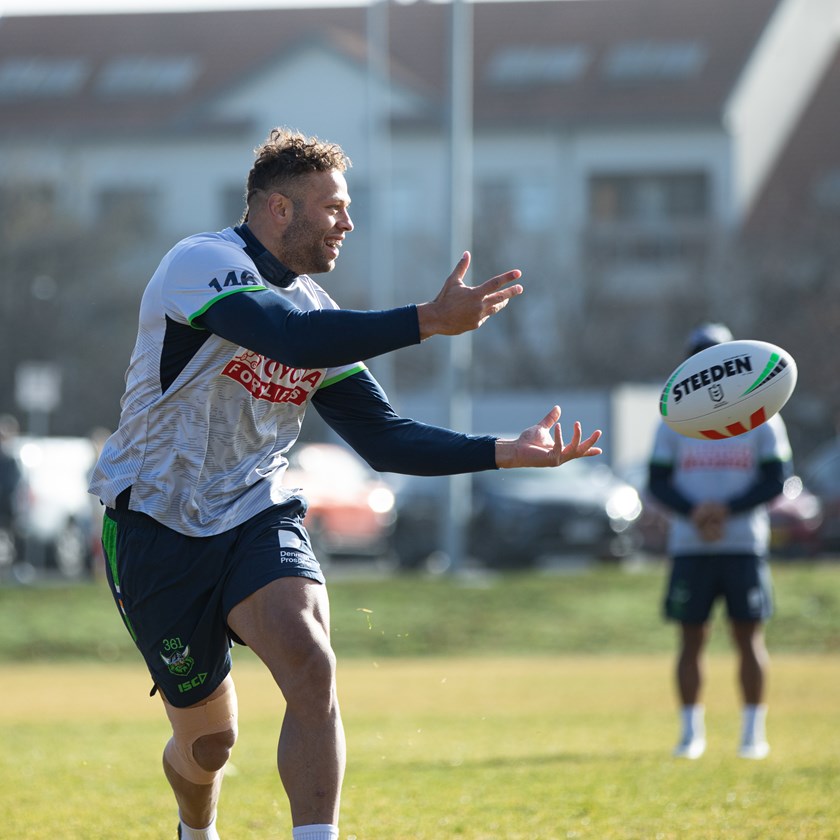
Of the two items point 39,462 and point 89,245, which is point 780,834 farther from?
point 89,245

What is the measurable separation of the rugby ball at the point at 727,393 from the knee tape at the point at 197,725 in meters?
2.07

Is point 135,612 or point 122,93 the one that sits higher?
point 122,93

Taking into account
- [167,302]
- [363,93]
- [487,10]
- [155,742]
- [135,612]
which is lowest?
[155,742]

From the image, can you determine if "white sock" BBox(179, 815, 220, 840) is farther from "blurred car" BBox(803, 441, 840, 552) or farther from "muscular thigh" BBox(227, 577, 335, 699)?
"blurred car" BBox(803, 441, 840, 552)

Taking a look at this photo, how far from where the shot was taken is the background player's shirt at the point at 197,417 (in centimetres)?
541

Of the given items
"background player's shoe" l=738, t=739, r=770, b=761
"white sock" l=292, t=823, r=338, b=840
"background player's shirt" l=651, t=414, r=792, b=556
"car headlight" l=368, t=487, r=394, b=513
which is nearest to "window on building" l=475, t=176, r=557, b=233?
"car headlight" l=368, t=487, r=394, b=513

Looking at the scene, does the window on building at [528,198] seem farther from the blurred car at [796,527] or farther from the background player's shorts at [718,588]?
the background player's shorts at [718,588]

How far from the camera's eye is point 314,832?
5.07 m

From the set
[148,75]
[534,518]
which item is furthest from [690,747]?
[148,75]

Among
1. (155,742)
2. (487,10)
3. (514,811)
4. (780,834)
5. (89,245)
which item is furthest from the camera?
(487,10)

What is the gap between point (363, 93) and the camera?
50.2m

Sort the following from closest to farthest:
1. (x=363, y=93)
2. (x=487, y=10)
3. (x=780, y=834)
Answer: (x=780, y=834) → (x=363, y=93) → (x=487, y=10)

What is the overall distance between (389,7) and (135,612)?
51.5 m

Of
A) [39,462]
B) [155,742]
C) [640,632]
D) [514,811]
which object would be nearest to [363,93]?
[39,462]
